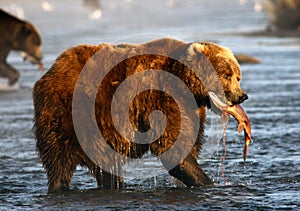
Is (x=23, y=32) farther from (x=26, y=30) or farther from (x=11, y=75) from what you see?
(x=11, y=75)

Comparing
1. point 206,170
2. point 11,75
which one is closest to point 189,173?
point 206,170

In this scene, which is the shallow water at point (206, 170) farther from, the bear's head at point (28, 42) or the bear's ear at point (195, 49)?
the bear's head at point (28, 42)

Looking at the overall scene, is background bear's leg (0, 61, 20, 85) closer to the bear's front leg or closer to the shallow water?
the shallow water

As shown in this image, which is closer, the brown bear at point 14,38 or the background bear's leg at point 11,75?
the background bear's leg at point 11,75

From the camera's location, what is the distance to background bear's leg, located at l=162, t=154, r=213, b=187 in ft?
26.4

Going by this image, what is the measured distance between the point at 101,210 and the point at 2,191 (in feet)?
4.46

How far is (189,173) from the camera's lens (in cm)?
812

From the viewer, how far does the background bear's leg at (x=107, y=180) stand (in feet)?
26.7

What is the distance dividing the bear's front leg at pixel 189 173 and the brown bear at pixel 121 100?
0.01 meters

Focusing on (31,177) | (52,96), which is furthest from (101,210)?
(31,177)

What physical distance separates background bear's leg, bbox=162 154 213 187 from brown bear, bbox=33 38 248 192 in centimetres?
1

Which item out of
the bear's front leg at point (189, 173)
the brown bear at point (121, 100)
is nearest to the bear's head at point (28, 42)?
the brown bear at point (121, 100)

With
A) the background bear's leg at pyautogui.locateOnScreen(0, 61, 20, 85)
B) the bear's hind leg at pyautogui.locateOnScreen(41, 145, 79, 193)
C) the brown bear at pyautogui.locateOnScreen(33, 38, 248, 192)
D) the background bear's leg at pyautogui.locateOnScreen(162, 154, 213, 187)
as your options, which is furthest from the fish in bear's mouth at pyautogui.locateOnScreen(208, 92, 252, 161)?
Answer: the background bear's leg at pyautogui.locateOnScreen(0, 61, 20, 85)

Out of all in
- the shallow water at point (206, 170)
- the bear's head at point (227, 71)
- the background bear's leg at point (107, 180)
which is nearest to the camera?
the shallow water at point (206, 170)
